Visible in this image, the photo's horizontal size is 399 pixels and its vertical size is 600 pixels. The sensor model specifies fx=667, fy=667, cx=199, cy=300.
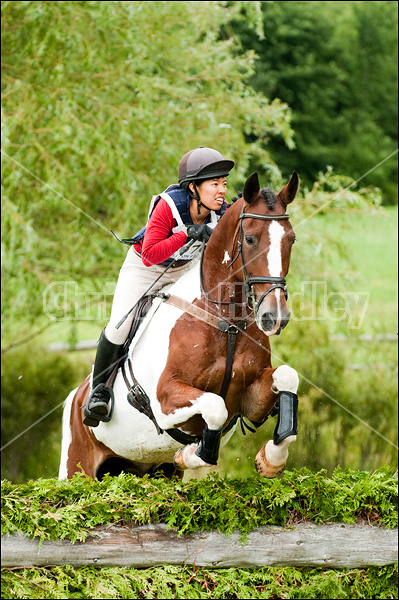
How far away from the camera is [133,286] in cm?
410

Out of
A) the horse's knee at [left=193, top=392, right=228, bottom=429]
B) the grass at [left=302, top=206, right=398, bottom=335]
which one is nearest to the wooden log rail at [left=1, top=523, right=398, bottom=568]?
the horse's knee at [left=193, top=392, right=228, bottom=429]

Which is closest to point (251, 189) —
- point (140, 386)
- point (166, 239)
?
point (166, 239)

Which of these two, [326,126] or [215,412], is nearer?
[215,412]

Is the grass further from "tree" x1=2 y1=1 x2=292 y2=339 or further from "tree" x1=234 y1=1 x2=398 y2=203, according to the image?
"tree" x1=234 y1=1 x2=398 y2=203

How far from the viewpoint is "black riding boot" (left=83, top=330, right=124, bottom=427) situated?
4.12 metres

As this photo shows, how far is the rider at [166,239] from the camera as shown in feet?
12.2

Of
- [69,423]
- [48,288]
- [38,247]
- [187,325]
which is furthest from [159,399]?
[38,247]

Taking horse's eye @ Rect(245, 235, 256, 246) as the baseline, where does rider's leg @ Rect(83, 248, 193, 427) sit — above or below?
below

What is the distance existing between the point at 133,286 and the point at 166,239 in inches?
21.3

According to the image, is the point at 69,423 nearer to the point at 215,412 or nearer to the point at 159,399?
the point at 159,399

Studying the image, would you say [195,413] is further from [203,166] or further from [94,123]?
A: [94,123]

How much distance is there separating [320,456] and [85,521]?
7033 mm

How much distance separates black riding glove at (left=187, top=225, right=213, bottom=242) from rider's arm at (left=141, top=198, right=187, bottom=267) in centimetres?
3

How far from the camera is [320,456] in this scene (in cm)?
959
